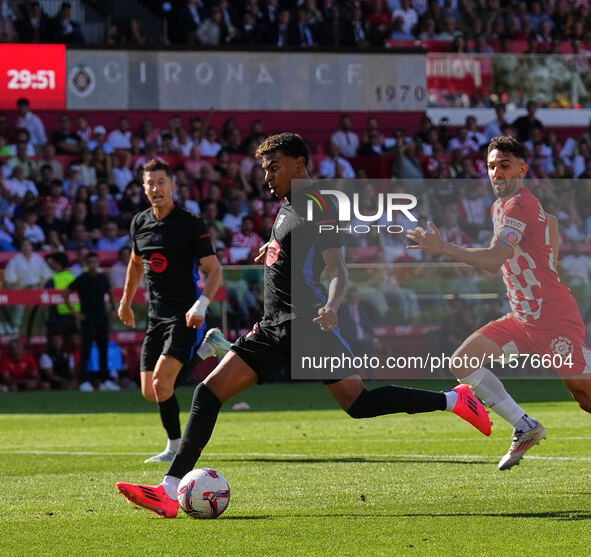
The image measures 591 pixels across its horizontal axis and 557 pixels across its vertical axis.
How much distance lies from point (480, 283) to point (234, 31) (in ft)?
32.9

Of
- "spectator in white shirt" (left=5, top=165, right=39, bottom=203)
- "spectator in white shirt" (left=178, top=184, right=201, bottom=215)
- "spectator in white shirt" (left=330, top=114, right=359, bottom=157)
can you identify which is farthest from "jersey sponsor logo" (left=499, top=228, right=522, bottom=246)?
"spectator in white shirt" (left=330, top=114, right=359, bottom=157)

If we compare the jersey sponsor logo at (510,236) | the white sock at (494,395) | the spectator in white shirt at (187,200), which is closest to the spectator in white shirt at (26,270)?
the spectator in white shirt at (187,200)

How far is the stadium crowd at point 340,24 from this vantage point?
1084 inches

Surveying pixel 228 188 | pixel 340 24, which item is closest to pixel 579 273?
pixel 228 188

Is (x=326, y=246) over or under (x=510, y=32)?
under

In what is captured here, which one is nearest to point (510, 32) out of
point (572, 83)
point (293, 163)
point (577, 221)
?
point (572, 83)

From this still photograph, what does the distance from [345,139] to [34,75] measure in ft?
22.4

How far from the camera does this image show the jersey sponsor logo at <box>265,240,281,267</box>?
7879mm

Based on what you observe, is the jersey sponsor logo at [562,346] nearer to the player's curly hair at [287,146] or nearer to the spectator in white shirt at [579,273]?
the player's curly hair at [287,146]

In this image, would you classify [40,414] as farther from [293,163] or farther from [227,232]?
[293,163]

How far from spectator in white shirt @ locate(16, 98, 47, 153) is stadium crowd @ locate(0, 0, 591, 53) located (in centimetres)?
178

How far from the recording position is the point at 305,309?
7.84 meters

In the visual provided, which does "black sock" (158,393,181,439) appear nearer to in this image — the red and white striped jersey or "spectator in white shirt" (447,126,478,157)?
the red and white striped jersey

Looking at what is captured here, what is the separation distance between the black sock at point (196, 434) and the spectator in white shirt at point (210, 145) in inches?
745
